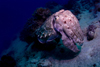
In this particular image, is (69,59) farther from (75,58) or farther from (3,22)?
(3,22)

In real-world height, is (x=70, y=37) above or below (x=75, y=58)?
above

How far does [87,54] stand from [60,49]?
63.6 inches

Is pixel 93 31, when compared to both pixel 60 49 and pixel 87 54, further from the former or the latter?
pixel 60 49

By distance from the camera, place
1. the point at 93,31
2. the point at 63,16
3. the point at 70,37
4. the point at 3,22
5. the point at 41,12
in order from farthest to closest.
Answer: the point at 3,22, the point at 41,12, the point at 93,31, the point at 63,16, the point at 70,37

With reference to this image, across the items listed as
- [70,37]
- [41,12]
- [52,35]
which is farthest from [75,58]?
[41,12]

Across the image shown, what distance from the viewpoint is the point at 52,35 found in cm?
311

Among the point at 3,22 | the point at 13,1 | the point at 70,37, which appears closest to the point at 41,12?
the point at 70,37

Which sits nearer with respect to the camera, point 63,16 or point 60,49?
point 63,16

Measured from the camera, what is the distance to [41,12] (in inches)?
231

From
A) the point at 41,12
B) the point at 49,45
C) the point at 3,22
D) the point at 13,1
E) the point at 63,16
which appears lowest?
the point at 49,45

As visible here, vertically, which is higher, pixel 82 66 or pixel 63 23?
pixel 63 23

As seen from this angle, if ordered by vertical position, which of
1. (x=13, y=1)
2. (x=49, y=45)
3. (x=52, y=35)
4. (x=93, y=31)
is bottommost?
(x=93, y=31)

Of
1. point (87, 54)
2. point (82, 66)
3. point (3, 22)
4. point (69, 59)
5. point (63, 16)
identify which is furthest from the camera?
point (3, 22)

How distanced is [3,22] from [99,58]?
2372 inches
